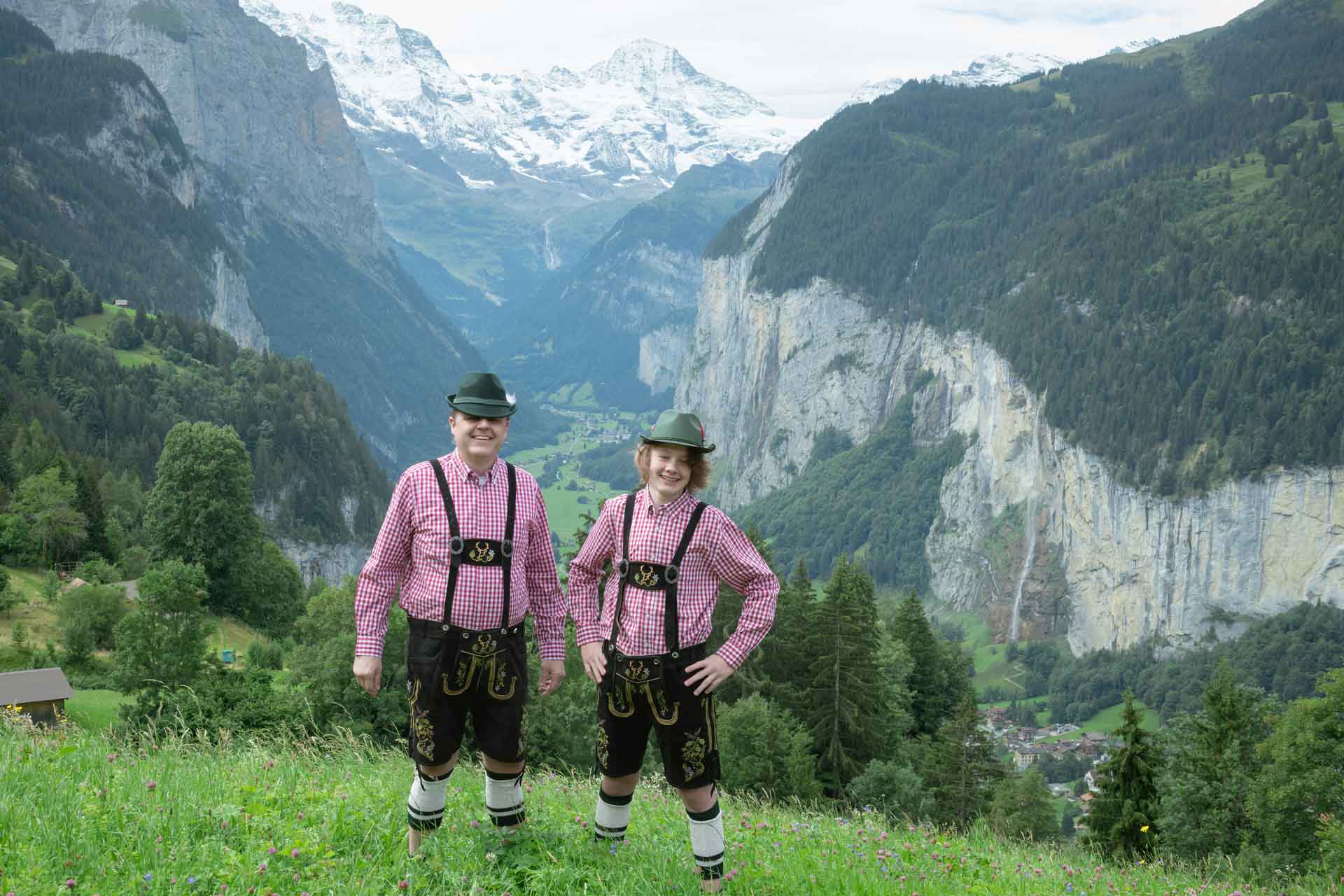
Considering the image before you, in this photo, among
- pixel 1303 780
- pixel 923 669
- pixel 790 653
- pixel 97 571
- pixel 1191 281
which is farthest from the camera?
pixel 1191 281

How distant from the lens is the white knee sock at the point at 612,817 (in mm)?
6332

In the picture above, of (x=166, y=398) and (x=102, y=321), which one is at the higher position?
(x=102, y=321)

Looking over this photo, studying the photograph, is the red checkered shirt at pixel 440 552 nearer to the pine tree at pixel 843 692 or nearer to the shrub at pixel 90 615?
the pine tree at pixel 843 692

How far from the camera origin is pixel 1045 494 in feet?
508

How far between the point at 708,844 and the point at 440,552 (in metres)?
2.36

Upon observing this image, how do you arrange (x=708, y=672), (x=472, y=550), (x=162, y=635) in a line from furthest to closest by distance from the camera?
1. (x=162, y=635)
2. (x=472, y=550)
3. (x=708, y=672)

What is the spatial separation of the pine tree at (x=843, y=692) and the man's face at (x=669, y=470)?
26.5 m

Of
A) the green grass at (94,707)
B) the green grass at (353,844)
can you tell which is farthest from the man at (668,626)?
the green grass at (94,707)

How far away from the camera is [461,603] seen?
19.6 ft

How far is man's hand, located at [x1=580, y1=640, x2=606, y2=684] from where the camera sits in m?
6.13

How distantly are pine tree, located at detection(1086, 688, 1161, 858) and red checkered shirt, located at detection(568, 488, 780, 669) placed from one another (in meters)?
28.7

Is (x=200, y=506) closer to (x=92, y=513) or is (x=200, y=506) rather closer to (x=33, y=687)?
(x=92, y=513)

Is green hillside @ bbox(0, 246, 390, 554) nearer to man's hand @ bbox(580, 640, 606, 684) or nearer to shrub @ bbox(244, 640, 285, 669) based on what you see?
shrub @ bbox(244, 640, 285, 669)

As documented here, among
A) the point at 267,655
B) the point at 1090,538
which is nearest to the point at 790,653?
the point at 267,655
